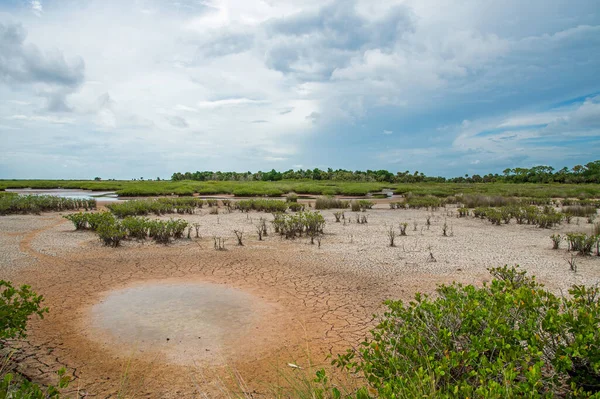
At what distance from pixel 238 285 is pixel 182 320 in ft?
7.04

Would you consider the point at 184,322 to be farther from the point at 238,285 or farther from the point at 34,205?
the point at 34,205

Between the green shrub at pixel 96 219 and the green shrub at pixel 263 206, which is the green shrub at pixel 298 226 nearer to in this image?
the green shrub at pixel 96 219

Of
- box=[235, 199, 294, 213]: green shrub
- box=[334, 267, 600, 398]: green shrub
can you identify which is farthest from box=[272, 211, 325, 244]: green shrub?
box=[334, 267, 600, 398]: green shrub

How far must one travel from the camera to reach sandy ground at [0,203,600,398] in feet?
14.9

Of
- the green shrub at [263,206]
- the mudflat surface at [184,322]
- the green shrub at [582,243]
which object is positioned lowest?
the mudflat surface at [184,322]

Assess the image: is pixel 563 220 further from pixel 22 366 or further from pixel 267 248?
pixel 22 366

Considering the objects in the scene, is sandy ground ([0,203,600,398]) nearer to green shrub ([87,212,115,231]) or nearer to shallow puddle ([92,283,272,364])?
shallow puddle ([92,283,272,364])

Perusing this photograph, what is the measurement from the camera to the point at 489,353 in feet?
11.1

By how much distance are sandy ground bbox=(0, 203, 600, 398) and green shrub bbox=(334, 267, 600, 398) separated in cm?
179

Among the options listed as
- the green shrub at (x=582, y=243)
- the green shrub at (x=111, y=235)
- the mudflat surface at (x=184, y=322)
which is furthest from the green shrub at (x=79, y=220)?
the green shrub at (x=582, y=243)

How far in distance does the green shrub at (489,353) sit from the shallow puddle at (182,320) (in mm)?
2623

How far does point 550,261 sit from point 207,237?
452 inches

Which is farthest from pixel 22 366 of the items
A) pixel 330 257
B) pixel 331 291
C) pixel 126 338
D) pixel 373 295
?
pixel 330 257

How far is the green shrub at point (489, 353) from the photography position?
2.56 meters
